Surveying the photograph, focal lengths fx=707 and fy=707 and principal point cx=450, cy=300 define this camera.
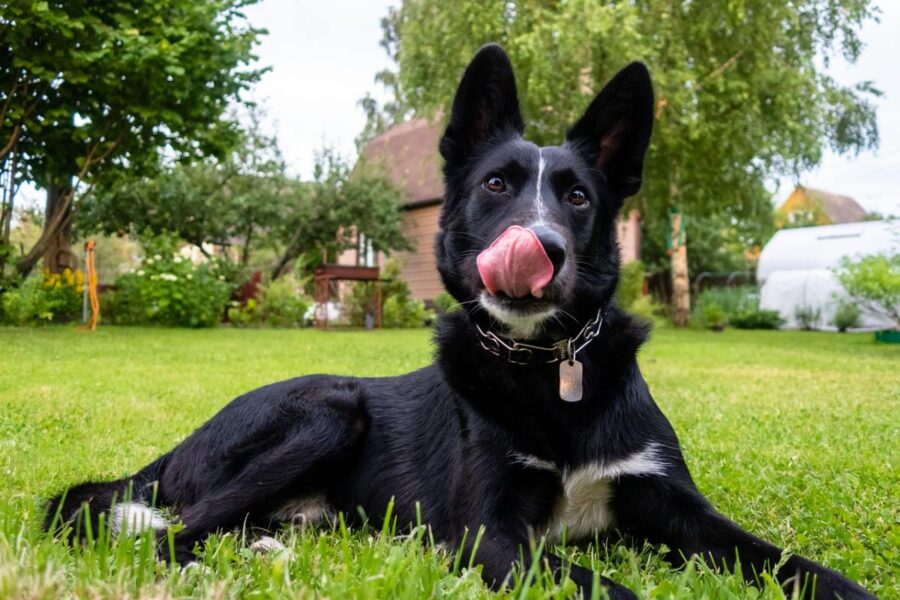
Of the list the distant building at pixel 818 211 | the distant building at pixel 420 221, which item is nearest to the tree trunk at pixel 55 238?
the distant building at pixel 420 221

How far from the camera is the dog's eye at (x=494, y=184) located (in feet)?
8.59

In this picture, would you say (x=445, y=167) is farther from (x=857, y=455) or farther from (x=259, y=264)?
(x=259, y=264)

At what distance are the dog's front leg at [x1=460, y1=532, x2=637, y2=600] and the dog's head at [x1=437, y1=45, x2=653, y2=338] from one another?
0.70 metres

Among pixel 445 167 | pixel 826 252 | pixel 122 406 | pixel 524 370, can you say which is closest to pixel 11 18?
pixel 122 406

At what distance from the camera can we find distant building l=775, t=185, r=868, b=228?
4578 centimetres

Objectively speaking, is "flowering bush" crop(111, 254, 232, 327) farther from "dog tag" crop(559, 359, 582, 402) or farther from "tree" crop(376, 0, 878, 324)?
"dog tag" crop(559, 359, 582, 402)

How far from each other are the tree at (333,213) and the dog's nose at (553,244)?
2120 cm

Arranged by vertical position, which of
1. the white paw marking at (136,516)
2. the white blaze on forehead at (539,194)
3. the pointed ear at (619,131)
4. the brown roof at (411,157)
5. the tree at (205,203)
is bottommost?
the white paw marking at (136,516)

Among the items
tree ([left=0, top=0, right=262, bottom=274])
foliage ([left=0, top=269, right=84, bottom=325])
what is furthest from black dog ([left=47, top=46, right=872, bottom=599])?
foliage ([left=0, top=269, right=84, bottom=325])

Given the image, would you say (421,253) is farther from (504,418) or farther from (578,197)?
(504,418)

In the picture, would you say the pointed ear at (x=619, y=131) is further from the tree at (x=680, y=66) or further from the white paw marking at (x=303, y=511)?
the tree at (x=680, y=66)

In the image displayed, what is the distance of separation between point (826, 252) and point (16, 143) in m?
22.4

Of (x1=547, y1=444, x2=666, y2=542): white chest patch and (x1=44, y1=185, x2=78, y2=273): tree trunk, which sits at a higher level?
(x1=44, y1=185, x2=78, y2=273): tree trunk

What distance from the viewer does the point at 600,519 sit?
7.86 feet
